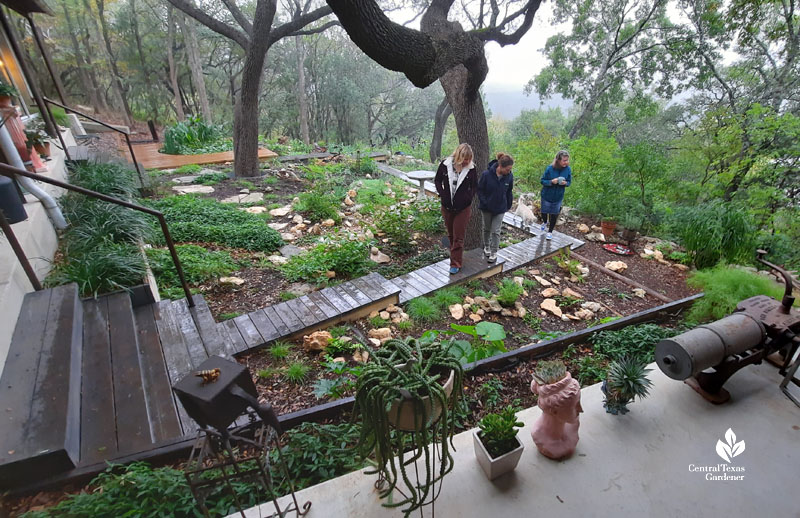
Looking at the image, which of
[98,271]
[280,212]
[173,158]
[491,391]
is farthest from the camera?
[173,158]

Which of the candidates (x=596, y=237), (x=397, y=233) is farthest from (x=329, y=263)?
(x=596, y=237)

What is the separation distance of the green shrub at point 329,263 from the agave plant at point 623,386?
2.94 metres

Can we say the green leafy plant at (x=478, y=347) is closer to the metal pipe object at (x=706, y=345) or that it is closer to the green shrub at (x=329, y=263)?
the metal pipe object at (x=706, y=345)

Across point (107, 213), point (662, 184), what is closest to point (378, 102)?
point (662, 184)

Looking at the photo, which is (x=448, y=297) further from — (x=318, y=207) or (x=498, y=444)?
(x=318, y=207)

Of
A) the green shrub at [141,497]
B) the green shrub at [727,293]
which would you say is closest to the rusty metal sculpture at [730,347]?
the green shrub at [727,293]

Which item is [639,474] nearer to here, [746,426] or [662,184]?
[746,426]

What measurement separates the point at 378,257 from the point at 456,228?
1250 millimetres

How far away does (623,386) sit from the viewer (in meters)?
2.02

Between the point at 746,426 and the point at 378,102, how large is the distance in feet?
76.8

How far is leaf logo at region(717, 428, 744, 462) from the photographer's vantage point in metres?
1.86

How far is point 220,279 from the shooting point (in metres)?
3.95

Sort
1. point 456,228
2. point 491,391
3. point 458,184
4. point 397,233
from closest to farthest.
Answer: point 491,391 < point 458,184 < point 456,228 < point 397,233

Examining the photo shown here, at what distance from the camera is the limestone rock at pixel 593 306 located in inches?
158
